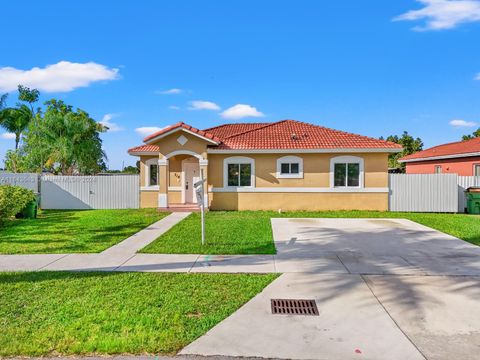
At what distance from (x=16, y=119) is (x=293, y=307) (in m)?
34.3

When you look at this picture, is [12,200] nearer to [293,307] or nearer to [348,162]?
[293,307]

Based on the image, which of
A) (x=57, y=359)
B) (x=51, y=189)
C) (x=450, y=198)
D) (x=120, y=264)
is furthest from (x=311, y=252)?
(x=51, y=189)

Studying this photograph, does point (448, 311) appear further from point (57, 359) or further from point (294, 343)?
point (57, 359)

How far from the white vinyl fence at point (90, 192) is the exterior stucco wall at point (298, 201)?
480 centimetres

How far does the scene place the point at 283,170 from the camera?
16234mm

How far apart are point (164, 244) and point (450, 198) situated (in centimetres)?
1463

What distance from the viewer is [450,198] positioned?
624 inches

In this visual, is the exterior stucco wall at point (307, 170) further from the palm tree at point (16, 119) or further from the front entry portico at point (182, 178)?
the palm tree at point (16, 119)

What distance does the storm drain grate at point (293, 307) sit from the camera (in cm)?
454

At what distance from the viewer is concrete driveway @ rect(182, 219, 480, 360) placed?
3635 mm

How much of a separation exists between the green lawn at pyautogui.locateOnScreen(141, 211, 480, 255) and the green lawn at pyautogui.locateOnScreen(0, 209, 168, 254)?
→ 5.40 feet

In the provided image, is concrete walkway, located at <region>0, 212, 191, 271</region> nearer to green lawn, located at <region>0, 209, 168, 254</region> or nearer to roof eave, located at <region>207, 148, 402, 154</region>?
green lawn, located at <region>0, 209, 168, 254</region>

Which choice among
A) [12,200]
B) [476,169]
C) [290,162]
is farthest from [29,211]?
[476,169]

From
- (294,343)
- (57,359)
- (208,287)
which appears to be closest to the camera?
(57,359)
